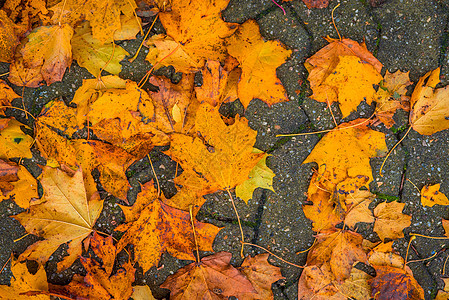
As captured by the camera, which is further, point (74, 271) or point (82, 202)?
point (74, 271)

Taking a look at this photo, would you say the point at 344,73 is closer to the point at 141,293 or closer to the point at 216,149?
the point at 216,149

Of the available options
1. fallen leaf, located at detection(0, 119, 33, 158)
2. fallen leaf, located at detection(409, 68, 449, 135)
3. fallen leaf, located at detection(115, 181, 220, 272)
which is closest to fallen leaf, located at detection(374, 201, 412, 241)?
fallen leaf, located at detection(409, 68, 449, 135)

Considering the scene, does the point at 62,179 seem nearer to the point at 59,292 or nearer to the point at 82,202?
the point at 82,202

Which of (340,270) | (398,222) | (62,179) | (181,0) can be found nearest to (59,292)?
(62,179)

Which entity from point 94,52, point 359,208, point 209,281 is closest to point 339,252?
point 359,208

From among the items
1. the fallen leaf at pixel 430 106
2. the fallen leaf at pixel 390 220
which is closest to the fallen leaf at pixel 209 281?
the fallen leaf at pixel 390 220
